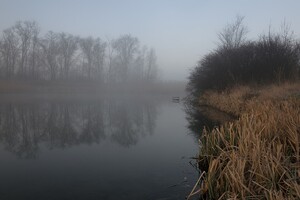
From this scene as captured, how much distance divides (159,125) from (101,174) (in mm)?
8107

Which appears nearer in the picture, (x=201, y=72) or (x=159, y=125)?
(x=159, y=125)

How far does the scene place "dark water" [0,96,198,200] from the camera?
5.87 metres

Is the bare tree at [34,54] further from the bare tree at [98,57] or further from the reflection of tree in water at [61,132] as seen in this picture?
the reflection of tree in water at [61,132]

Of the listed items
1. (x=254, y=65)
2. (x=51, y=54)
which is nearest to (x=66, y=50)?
(x=51, y=54)

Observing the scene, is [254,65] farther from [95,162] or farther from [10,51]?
[10,51]

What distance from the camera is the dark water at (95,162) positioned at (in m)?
5.87

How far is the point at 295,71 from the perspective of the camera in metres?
19.1

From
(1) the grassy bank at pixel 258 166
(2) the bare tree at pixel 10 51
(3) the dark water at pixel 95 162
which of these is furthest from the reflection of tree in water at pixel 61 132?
(2) the bare tree at pixel 10 51

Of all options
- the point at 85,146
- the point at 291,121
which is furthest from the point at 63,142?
the point at 291,121

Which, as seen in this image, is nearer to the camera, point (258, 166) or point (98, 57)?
point (258, 166)

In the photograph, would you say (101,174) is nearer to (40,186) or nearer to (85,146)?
(40,186)

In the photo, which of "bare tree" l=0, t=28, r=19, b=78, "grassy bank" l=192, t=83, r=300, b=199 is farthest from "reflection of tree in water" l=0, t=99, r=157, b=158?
"bare tree" l=0, t=28, r=19, b=78

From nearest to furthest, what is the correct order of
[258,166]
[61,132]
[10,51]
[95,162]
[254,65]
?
[258,166] < [95,162] < [61,132] < [254,65] < [10,51]

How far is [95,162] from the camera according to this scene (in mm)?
7973
